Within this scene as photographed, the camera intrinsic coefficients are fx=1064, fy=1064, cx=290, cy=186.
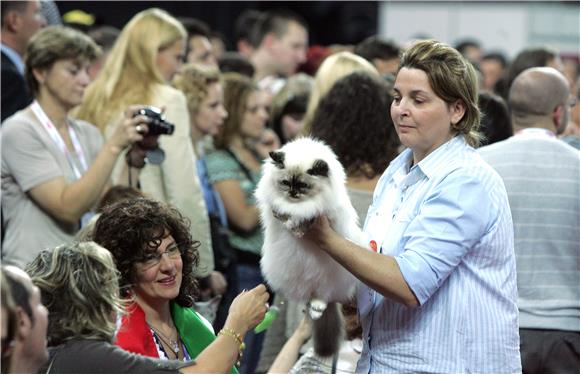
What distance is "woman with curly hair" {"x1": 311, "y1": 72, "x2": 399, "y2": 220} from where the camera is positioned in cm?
461

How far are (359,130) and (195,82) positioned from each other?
4.77 feet

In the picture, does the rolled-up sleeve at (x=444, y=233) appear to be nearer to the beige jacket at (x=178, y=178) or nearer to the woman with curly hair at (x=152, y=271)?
the woman with curly hair at (x=152, y=271)

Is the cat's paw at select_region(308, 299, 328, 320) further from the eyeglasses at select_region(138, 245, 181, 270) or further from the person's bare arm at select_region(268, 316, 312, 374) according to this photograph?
the person's bare arm at select_region(268, 316, 312, 374)

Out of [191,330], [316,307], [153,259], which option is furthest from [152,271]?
A: [316,307]

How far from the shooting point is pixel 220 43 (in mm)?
9297

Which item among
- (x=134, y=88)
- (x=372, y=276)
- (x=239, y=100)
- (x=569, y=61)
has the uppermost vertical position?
(x=372, y=276)

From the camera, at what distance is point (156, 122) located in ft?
15.4

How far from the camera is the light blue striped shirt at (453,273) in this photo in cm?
293

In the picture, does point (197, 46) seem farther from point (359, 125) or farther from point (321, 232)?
point (321, 232)

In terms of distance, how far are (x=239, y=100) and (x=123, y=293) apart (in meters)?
2.75

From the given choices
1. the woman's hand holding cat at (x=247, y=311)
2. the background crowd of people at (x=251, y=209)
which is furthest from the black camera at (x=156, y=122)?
the woman's hand holding cat at (x=247, y=311)

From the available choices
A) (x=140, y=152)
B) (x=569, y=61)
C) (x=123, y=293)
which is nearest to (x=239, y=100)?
(x=140, y=152)

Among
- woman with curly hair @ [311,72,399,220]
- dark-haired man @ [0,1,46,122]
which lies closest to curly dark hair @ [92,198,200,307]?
woman with curly hair @ [311,72,399,220]

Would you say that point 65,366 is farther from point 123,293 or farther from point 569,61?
point 569,61
